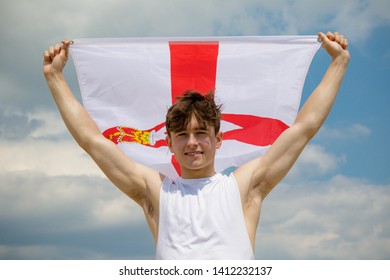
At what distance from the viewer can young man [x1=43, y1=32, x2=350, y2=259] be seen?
4.66 m

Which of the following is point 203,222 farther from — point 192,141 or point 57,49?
point 57,49

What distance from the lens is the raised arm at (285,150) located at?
496 centimetres

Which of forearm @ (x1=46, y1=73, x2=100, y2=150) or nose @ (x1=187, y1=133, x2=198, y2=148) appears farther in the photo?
forearm @ (x1=46, y1=73, x2=100, y2=150)

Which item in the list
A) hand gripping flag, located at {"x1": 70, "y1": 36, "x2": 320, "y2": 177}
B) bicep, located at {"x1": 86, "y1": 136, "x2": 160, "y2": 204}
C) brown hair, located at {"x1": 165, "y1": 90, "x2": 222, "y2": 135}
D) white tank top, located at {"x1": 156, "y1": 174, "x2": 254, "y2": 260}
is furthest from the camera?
hand gripping flag, located at {"x1": 70, "y1": 36, "x2": 320, "y2": 177}

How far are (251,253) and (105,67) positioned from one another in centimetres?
294

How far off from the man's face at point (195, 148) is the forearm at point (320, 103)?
911 mm

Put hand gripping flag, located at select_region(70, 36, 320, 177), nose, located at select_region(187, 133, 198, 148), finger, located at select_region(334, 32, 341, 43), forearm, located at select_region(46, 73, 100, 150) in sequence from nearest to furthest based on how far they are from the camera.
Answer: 1. nose, located at select_region(187, 133, 198, 148)
2. forearm, located at select_region(46, 73, 100, 150)
3. finger, located at select_region(334, 32, 341, 43)
4. hand gripping flag, located at select_region(70, 36, 320, 177)

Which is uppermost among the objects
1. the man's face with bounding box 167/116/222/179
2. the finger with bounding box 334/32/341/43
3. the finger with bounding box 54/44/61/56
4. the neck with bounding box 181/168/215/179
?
the finger with bounding box 54/44/61/56

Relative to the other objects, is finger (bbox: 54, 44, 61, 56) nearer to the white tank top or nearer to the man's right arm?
the man's right arm

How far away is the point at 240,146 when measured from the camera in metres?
6.22

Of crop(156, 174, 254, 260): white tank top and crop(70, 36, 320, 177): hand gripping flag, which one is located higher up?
crop(70, 36, 320, 177): hand gripping flag

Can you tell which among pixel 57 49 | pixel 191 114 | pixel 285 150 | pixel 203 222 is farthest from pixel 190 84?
pixel 203 222

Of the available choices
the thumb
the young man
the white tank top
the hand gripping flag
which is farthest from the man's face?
the thumb

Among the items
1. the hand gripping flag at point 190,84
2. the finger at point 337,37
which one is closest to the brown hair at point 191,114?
the hand gripping flag at point 190,84
